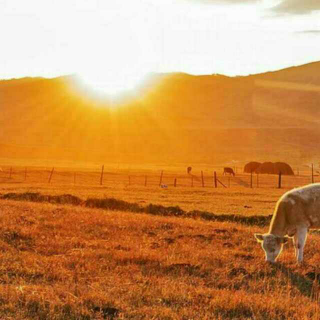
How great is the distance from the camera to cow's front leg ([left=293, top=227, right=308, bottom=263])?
14039mm

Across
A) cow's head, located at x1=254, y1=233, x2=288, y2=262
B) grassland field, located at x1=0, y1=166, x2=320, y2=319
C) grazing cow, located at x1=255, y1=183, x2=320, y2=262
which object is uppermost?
grazing cow, located at x1=255, y1=183, x2=320, y2=262

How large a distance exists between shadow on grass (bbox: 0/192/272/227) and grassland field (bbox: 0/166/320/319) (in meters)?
6.80

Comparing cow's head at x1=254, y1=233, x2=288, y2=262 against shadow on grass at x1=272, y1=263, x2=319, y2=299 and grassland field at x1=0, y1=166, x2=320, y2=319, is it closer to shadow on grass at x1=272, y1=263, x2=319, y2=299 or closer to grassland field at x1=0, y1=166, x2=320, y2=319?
grassland field at x1=0, y1=166, x2=320, y2=319

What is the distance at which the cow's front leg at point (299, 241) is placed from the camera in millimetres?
14039

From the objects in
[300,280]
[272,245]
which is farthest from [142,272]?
[272,245]

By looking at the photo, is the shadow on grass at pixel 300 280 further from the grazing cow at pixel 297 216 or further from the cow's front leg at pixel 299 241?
the grazing cow at pixel 297 216

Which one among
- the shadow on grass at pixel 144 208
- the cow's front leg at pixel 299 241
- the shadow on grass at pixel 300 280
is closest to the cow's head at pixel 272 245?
the cow's front leg at pixel 299 241

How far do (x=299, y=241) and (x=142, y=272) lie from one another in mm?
4744

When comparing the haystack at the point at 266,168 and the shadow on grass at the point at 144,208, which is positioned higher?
the haystack at the point at 266,168

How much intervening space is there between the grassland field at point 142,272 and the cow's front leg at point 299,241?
1.26ft

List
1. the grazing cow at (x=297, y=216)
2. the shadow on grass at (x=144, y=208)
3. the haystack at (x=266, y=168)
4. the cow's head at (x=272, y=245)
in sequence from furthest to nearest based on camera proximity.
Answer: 1. the haystack at (x=266, y=168)
2. the shadow on grass at (x=144, y=208)
3. the grazing cow at (x=297, y=216)
4. the cow's head at (x=272, y=245)

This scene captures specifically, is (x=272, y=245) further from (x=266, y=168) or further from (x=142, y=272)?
(x=266, y=168)

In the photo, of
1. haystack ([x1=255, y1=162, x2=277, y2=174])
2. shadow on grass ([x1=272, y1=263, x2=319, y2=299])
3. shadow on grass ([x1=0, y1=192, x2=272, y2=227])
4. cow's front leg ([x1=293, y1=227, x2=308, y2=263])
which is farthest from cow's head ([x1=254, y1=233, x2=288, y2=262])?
haystack ([x1=255, y1=162, x2=277, y2=174])

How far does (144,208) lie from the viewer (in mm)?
28844
